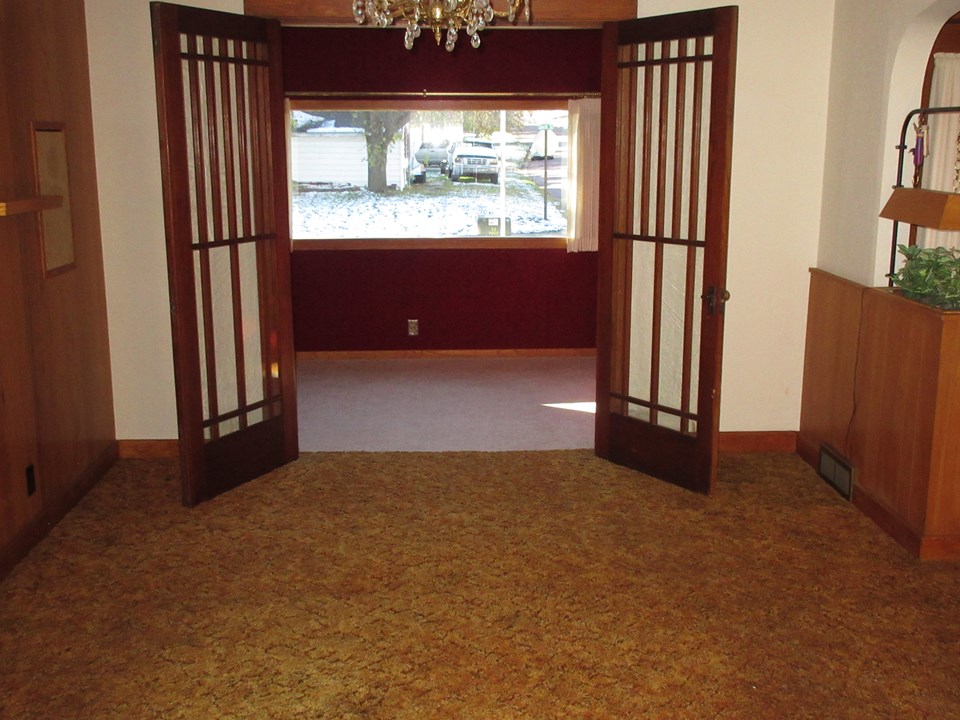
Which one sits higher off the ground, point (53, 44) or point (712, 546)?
point (53, 44)

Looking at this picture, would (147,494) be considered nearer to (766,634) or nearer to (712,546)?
(712,546)

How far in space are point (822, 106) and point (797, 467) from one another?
188 centimetres

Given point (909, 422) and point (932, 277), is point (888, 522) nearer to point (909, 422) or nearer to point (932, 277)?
point (909, 422)

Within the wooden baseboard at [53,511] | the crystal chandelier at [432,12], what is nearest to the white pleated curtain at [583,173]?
the wooden baseboard at [53,511]

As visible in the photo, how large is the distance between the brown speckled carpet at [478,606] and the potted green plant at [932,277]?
103 cm

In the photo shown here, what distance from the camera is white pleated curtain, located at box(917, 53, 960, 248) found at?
5395 millimetres

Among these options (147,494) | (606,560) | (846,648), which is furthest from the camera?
(147,494)

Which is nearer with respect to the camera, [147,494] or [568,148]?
[147,494]

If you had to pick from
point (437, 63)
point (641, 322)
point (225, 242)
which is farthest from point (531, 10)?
point (437, 63)

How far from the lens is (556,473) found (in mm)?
5023

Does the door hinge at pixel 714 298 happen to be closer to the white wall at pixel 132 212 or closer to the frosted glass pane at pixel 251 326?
the frosted glass pane at pixel 251 326

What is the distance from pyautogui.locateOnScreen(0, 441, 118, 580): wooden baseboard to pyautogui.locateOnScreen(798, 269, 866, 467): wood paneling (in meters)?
3.67

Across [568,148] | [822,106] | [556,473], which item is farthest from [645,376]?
[568,148]

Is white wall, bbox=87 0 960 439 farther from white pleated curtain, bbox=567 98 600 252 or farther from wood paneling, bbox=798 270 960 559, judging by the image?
white pleated curtain, bbox=567 98 600 252
